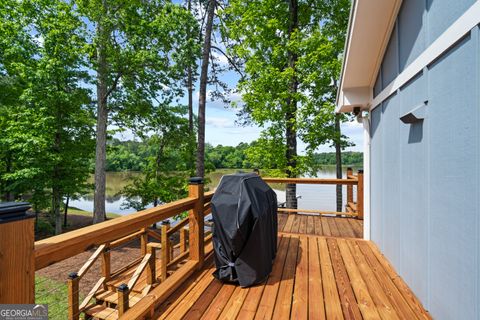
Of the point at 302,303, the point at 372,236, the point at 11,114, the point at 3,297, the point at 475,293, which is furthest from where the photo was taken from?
the point at 11,114

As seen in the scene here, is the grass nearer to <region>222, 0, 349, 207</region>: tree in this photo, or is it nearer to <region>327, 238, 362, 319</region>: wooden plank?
<region>327, 238, 362, 319</region>: wooden plank

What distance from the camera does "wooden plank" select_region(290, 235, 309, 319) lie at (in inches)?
87.7

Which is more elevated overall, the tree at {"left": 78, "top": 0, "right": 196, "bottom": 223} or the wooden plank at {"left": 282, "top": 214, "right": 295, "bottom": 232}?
the tree at {"left": 78, "top": 0, "right": 196, "bottom": 223}

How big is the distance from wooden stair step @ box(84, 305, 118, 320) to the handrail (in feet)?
11.2

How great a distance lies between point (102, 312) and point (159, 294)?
318 centimetres

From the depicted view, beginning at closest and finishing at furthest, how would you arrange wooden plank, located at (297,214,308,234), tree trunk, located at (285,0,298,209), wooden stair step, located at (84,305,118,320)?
wooden stair step, located at (84,305,118,320) < wooden plank, located at (297,214,308,234) < tree trunk, located at (285,0,298,209)

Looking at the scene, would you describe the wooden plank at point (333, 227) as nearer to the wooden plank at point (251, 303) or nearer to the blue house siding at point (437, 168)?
the blue house siding at point (437, 168)

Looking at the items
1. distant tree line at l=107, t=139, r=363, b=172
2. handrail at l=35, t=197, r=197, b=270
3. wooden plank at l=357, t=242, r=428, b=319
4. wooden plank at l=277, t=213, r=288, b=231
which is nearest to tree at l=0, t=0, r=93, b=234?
distant tree line at l=107, t=139, r=363, b=172

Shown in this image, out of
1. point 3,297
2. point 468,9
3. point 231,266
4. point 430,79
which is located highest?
point 468,9

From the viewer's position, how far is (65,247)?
1.41 meters

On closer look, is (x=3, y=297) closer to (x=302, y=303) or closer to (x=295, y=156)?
(x=302, y=303)

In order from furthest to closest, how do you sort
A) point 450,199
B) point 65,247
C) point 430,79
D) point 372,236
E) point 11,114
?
point 11,114 < point 372,236 < point 430,79 < point 450,199 < point 65,247

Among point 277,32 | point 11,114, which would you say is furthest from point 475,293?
point 11,114

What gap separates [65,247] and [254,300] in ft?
5.76
